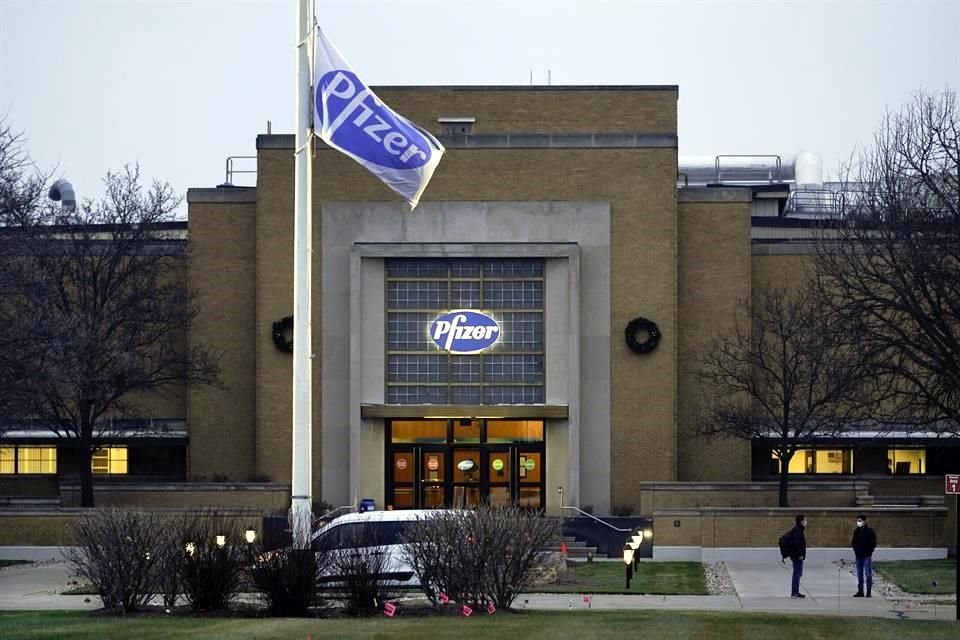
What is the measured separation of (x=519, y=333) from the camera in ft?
159

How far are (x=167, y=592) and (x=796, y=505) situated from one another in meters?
24.7

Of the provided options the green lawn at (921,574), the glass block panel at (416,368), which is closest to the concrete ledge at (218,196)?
the glass block panel at (416,368)

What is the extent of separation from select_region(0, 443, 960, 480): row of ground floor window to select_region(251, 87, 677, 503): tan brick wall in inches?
229

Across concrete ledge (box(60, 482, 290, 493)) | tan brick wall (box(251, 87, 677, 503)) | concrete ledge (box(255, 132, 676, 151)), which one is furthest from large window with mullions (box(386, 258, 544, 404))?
concrete ledge (box(60, 482, 290, 493))

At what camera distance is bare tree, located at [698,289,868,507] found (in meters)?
44.4

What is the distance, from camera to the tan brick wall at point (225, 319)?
50.8 meters

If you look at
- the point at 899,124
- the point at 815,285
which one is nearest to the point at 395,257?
the point at 815,285

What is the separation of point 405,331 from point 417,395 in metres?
1.94

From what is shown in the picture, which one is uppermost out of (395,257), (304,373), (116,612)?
(395,257)

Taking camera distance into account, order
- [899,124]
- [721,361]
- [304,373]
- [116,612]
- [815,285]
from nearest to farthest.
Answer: [116,612] → [304,373] → [899,124] → [815,285] → [721,361]

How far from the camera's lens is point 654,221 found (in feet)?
160

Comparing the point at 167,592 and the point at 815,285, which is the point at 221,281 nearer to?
the point at 815,285

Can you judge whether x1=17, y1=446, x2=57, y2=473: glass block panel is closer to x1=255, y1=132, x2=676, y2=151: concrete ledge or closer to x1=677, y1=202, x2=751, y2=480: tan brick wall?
x1=255, y1=132, x2=676, y2=151: concrete ledge

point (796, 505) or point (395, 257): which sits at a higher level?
point (395, 257)
